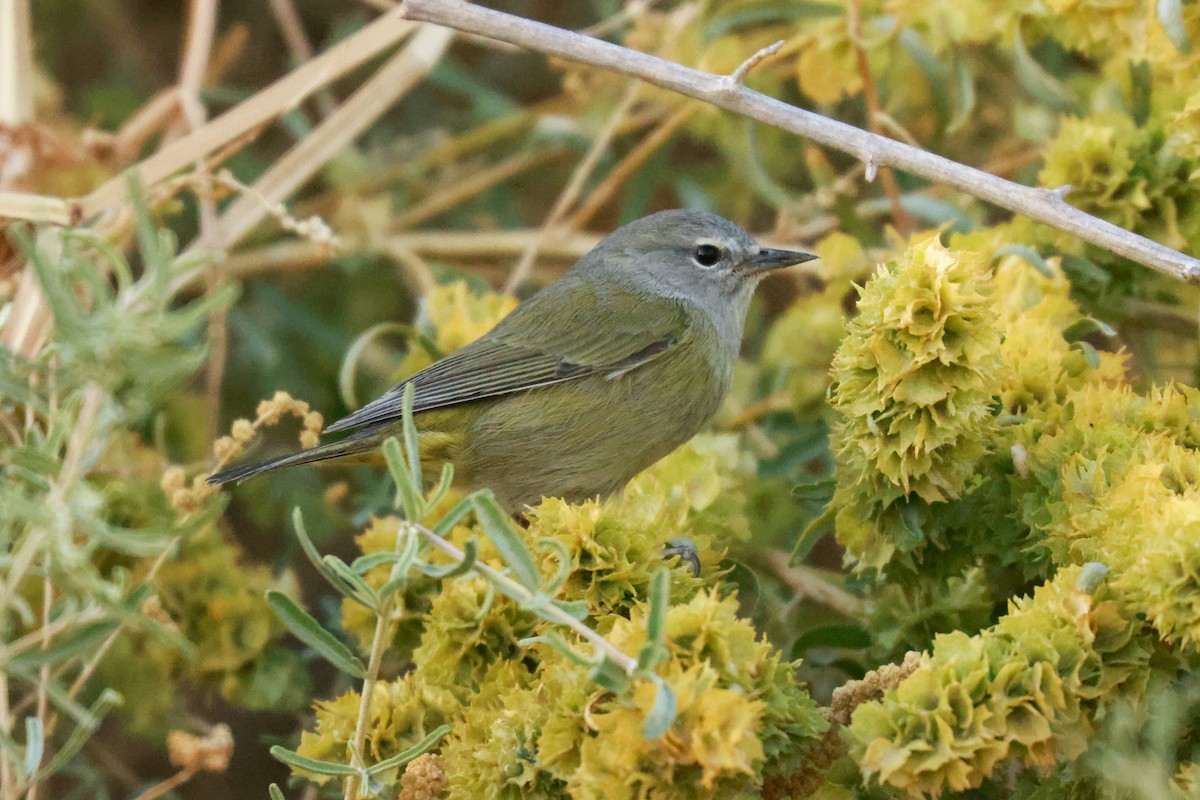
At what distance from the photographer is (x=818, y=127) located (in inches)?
81.4

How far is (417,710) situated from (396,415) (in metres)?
0.78

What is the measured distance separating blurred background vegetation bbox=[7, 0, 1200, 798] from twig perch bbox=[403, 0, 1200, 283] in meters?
0.13

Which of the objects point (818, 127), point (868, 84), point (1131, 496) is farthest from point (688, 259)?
point (1131, 496)

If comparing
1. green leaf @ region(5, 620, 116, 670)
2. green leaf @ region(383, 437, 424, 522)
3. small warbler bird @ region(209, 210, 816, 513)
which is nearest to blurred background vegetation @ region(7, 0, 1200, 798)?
green leaf @ region(5, 620, 116, 670)

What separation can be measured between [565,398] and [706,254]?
0.57 m

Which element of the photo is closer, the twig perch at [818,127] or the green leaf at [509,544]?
the green leaf at [509,544]

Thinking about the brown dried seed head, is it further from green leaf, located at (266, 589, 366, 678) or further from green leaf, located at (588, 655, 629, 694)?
green leaf, located at (588, 655, 629, 694)

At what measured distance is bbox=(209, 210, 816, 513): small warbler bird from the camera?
260 centimetres

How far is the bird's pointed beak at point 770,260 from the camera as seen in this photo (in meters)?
2.81

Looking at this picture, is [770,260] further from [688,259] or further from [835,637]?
[835,637]

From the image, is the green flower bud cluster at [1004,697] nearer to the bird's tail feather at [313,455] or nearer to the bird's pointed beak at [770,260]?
the bird's tail feather at [313,455]

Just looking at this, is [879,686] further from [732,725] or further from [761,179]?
[761,179]

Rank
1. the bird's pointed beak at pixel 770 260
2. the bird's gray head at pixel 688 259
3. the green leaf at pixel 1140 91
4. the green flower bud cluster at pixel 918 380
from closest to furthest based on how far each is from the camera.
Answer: the green flower bud cluster at pixel 918 380, the green leaf at pixel 1140 91, the bird's pointed beak at pixel 770 260, the bird's gray head at pixel 688 259

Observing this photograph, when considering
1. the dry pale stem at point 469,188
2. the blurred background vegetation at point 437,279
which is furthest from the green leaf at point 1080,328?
the dry pale stem at point 469,188
